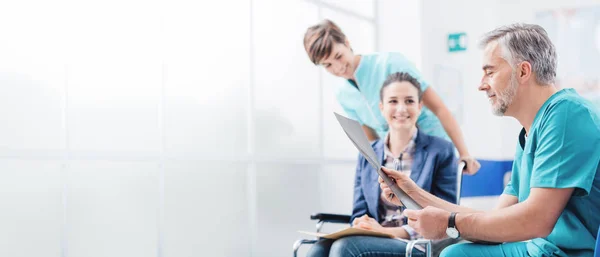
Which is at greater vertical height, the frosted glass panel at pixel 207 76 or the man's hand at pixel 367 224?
the frosted glass panel at pixel 207 76

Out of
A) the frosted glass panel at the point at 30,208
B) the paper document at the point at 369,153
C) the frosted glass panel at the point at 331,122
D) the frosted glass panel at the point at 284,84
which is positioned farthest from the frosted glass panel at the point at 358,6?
the paper document at the point at 369,153

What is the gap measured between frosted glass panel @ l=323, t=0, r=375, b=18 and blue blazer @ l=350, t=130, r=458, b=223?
66.6 inches

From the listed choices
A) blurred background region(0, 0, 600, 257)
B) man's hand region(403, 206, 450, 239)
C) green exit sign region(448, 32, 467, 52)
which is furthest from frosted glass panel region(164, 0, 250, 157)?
green exit sign region(448, 32, 467, 52)

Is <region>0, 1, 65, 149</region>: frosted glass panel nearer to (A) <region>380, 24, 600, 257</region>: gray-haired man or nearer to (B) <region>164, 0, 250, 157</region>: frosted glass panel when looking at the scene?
(B) <region>164, 0, 250, 157</region>: frosted glass panel

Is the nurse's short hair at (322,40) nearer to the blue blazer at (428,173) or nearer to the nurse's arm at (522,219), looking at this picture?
the blue blazer at (428,173)

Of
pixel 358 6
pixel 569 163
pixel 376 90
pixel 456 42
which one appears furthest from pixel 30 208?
pixel 456 42

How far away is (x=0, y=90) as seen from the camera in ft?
7.78

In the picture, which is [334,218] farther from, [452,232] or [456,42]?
[456,42]

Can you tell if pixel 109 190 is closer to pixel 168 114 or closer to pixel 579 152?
pixel 168 114

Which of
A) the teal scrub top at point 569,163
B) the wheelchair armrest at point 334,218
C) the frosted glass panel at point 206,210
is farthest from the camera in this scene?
the frosted glass panel at point 206,210

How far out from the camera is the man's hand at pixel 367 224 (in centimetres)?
269

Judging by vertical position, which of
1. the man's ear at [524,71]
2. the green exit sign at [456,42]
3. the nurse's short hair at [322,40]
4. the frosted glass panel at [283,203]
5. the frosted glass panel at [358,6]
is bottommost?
the frosted glass panel at [283,203]

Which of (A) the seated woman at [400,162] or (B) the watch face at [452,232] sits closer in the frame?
(B) the watch face at [452,232]

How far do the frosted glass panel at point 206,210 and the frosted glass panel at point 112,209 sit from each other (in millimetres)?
102
